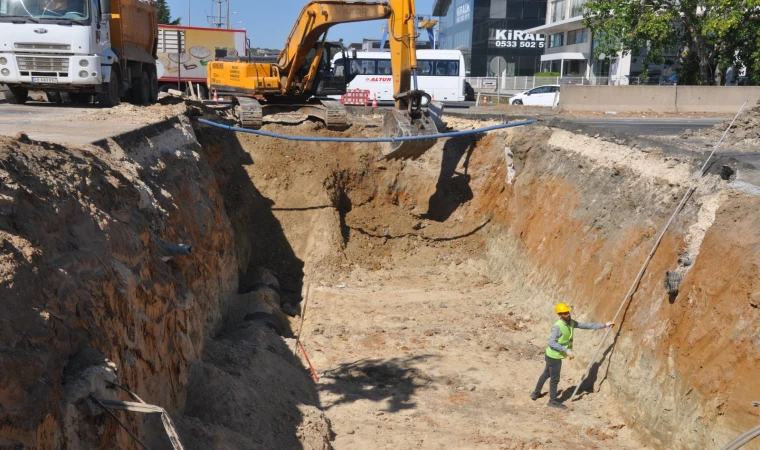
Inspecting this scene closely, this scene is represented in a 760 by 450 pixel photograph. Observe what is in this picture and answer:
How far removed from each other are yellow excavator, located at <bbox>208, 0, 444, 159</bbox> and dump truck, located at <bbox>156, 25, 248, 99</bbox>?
44.5 ft

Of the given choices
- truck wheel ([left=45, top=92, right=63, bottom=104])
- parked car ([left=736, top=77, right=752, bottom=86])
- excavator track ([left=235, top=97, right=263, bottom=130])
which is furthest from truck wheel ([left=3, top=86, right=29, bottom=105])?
parked car ([left=736, top=77, right=752, bottom=86])

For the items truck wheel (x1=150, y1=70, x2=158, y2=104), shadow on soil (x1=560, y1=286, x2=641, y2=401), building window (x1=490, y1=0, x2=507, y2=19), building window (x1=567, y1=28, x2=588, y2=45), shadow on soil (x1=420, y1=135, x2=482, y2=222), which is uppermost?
building window (x1=490, y1=0, x2=507, y2=19)

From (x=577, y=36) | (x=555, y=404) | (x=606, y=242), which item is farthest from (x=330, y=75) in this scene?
(x=577, y=36)

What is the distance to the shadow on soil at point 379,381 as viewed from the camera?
29.8 feet

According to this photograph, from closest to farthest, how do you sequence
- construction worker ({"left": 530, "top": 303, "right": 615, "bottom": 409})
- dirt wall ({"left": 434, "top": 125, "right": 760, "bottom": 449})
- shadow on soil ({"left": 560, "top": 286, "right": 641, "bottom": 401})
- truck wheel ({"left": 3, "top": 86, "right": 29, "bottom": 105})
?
dirt wall ({"left": 434, "top": 125, "right": 760, "bottom": 449})
construction worker ({"left": 530, "top": 303, "right": 615, "bottom": 409})
shadow on soil ({"left": 560, "top": 286, "right": 641, "bottom": 401})
truck wheel ({"left": 3, "top": 86, "right": 29, "bottom": 105})

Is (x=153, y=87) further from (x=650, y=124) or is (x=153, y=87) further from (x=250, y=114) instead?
(x=650, y=124)

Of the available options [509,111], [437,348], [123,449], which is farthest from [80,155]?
[509,111]

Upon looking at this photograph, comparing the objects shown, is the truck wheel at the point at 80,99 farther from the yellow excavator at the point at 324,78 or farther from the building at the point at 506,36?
the building at the point at 506,36

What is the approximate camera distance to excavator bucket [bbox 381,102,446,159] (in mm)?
13240

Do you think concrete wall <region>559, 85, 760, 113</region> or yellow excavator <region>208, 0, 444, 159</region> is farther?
concrete wall <region>559, 85, 760, 113</region>

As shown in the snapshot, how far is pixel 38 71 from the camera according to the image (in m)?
14.3

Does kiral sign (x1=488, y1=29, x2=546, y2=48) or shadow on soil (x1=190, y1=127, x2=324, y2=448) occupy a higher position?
kiral sign (x1=488, y1=29, x2=546, y2=48)

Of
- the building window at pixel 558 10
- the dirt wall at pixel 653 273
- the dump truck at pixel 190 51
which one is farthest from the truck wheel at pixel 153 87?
the building window at pixel 558 10

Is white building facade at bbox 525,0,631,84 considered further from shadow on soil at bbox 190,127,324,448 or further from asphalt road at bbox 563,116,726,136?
shadow on soil at bbox 190,127,324,448
